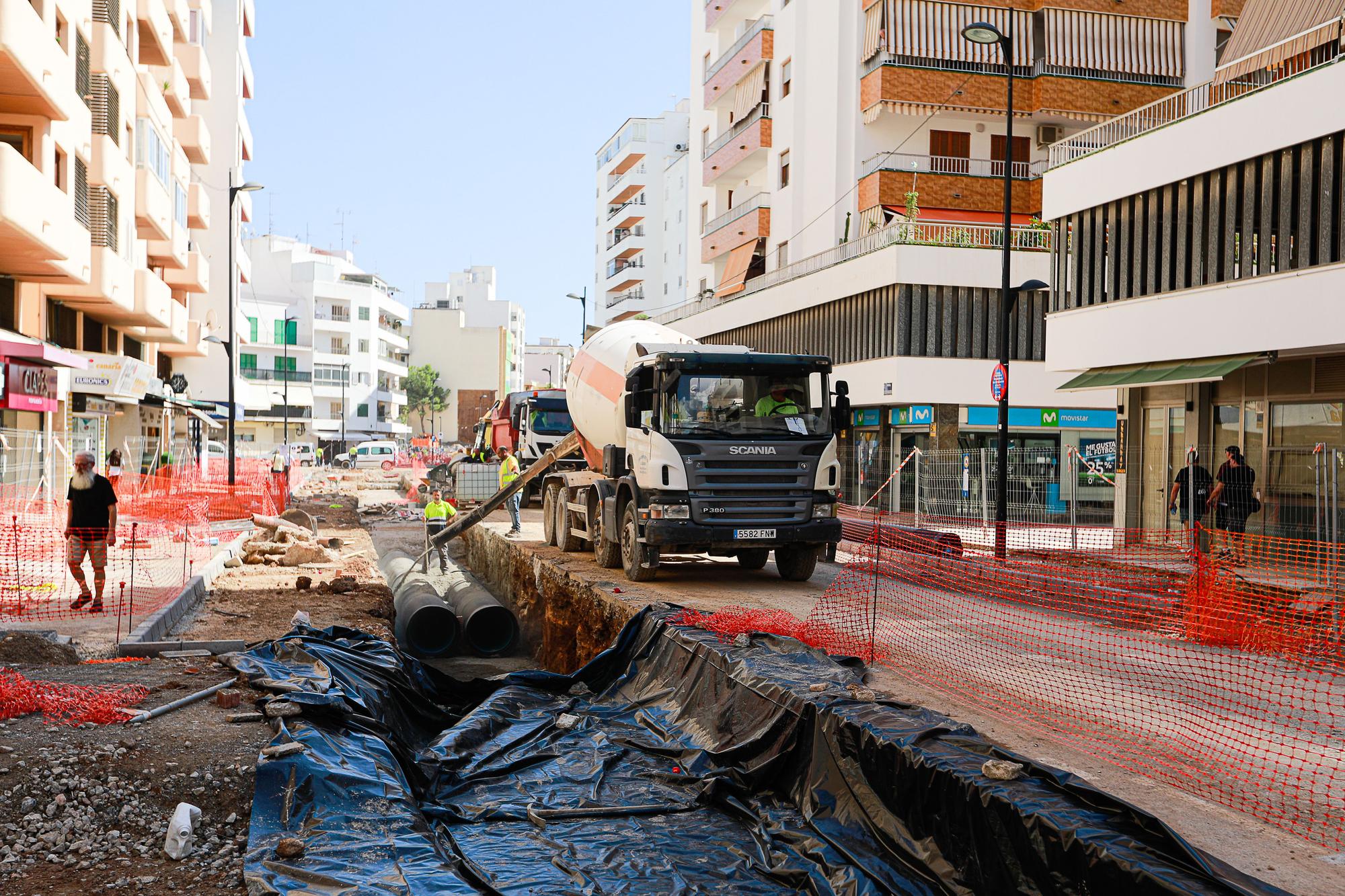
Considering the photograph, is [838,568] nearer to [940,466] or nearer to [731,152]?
[940,466]

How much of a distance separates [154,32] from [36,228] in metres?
17.7

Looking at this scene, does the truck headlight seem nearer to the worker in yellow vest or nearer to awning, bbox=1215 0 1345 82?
the worker in yellow vest

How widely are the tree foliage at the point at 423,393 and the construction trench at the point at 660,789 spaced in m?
106

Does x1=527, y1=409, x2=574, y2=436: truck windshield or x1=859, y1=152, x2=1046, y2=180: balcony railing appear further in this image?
x1=859, y1=152, x2=1046, y2=180: balcony railing

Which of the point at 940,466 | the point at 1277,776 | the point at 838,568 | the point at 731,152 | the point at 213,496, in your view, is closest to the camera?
the point at 1277,776

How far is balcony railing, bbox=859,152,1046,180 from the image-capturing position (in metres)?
31.6

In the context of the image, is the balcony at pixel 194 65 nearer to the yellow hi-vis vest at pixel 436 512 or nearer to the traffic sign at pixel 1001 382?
Answer: the yellow hi-vis vest at pixel 436 512

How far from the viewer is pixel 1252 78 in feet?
63.3

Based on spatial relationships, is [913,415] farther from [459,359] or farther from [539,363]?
[539,363]

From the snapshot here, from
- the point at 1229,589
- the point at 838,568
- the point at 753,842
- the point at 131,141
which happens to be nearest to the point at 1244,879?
the point at 753,842

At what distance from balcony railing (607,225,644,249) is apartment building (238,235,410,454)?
2861 centimetres

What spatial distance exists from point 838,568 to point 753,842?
10220mm

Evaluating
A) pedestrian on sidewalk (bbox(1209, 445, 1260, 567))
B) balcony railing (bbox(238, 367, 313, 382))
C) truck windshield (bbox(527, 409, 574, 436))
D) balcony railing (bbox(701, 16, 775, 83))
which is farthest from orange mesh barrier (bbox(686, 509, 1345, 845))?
balcony railing (bbox(238, 367, 313, 382))

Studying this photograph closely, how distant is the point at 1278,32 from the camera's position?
19578 mm
